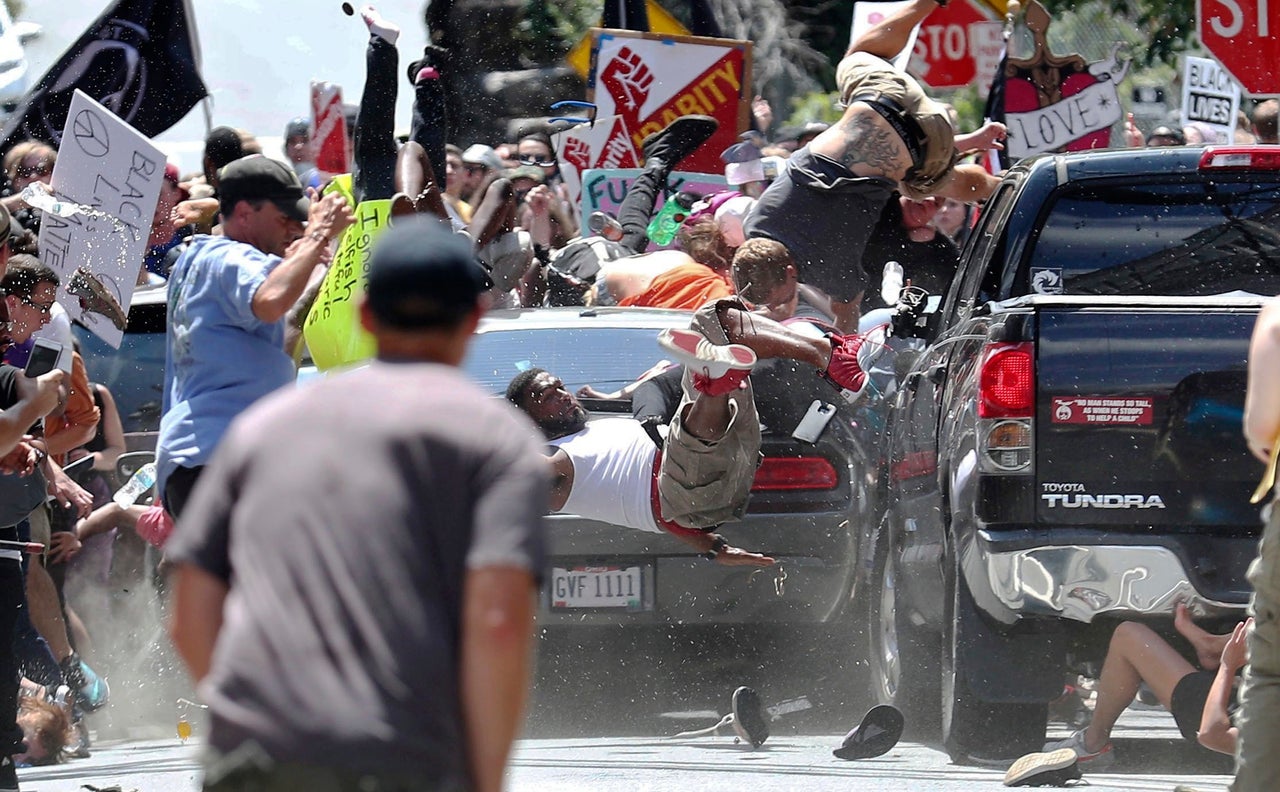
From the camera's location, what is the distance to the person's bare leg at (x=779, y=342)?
8.12 meters

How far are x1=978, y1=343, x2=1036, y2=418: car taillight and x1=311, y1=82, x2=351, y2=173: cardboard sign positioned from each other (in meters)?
9.11

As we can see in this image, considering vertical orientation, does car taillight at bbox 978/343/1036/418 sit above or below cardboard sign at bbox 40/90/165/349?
below

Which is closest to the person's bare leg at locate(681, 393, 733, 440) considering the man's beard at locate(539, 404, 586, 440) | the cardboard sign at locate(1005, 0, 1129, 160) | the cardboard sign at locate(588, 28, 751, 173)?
the man's beard at locate(539, 404, 586, 440)

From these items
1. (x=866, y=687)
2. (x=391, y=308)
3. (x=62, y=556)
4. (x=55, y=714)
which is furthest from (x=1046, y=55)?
(x=391, y=308)

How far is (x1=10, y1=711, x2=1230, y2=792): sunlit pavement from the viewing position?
6832 mm

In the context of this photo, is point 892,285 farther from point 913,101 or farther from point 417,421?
point 417,421

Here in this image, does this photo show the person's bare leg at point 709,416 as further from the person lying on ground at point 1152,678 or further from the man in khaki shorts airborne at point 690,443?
the person lying on ground at point 1152,678

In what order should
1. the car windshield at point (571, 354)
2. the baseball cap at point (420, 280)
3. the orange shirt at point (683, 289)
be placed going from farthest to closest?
the orange shirt at point (683, 289), the car windshield at point (571, 354), the baseball cap at point (420, 280)

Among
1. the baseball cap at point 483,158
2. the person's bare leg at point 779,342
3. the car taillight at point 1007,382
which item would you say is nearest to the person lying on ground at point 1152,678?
the car taillight at point 1007,382

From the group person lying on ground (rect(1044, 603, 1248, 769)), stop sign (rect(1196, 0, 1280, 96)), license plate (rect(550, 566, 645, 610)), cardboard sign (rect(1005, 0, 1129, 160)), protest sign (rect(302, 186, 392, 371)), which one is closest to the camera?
person lying on ground (rect(1044, 603, 1248, 769))

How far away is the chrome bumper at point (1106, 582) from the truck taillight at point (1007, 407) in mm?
283

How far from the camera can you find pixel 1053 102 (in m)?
13.4

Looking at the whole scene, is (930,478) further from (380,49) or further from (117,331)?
(117,331)

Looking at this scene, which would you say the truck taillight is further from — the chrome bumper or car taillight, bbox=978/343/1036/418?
the chrome bumper
